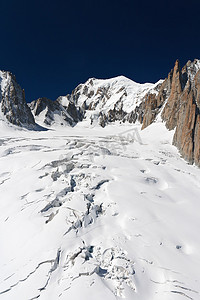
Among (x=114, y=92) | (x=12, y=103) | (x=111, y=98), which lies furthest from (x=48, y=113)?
(x=114, y=92)

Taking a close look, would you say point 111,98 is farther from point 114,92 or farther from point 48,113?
point 48,113

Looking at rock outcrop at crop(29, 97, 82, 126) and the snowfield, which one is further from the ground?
rock outcrop at crop(29, 97, 82, 126)

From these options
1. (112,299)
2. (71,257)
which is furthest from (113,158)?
(112,299)

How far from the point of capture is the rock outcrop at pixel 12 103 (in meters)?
42.4

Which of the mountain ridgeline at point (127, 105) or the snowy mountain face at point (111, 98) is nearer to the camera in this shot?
the mountain ridgeline at point (127, 105)

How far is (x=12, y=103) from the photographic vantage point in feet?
154

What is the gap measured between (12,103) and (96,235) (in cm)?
5176

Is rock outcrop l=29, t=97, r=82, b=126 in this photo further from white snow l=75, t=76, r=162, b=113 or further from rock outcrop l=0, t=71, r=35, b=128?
white snow l=75, t=76, r=162, b=113

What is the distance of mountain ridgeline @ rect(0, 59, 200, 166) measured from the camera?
22344 millimetres

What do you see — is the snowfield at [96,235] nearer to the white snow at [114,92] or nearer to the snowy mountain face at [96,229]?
the snowy mountain face at [96,229]

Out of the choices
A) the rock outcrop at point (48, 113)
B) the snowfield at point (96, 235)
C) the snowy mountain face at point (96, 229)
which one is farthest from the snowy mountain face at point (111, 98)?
the snowfield at point (96, 235)

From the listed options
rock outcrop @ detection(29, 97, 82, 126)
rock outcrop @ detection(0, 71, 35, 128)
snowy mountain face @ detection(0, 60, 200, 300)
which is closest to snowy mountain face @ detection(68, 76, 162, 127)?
rock outcrop @ detection(29, 97, 82, 126)

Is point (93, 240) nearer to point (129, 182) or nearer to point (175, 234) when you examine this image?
point (175, 234)

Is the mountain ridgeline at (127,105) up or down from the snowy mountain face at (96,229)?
up
